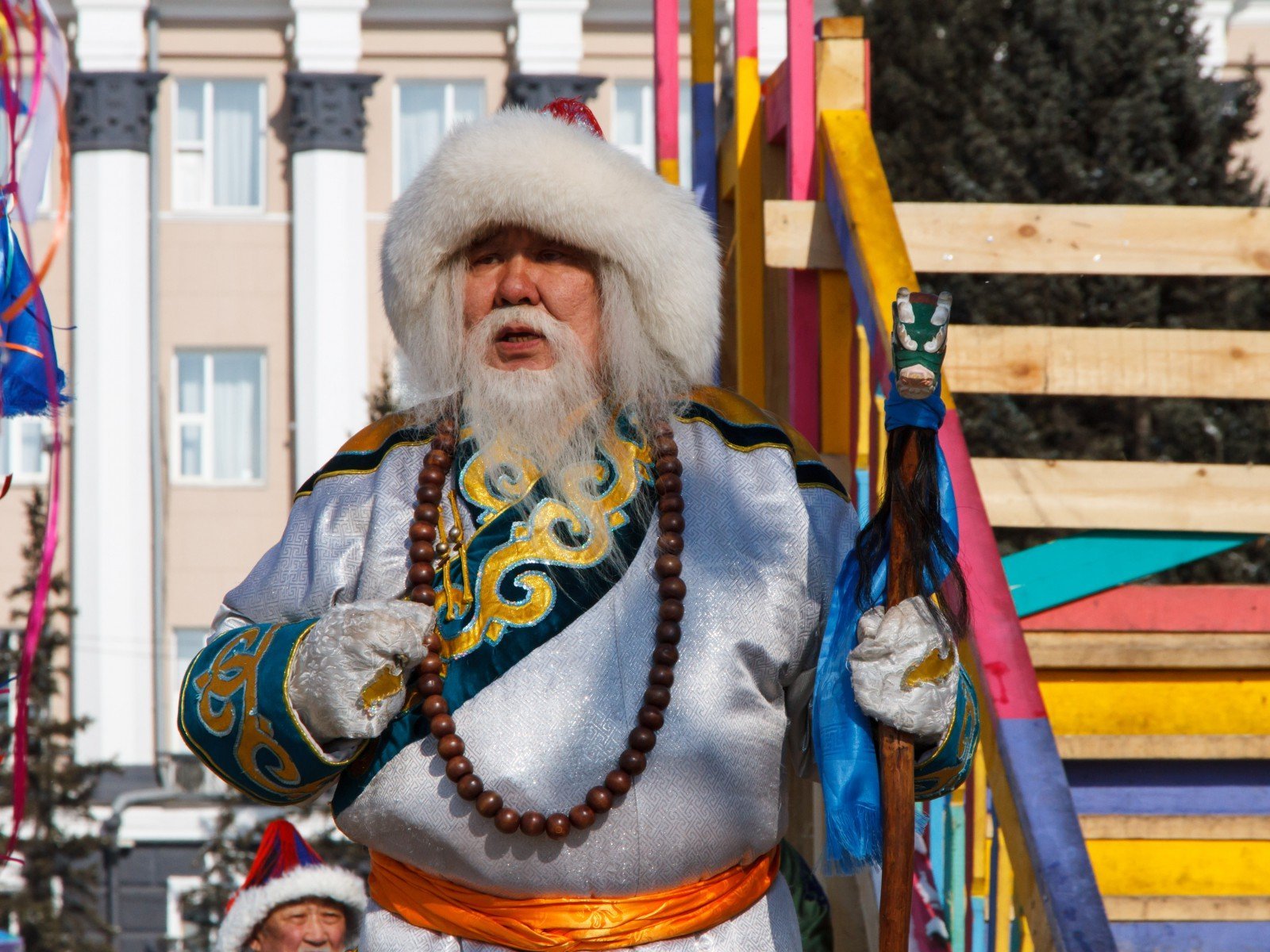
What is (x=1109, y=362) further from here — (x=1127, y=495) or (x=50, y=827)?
(x=50, y=827)

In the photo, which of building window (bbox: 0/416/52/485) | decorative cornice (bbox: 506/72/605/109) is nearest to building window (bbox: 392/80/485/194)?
decorative cornice (bbox: 506/72/605/109)

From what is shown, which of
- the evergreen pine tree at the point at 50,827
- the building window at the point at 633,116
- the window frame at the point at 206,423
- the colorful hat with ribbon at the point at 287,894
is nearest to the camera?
the colorful hat with ribbon at the point at 287,894

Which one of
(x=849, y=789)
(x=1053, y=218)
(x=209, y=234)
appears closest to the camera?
(x=849, y=789)

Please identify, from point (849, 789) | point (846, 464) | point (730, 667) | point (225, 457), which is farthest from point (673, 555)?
point (225, 457)

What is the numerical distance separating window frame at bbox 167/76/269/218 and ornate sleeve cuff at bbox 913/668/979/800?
1551cm

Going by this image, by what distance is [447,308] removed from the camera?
8.59 feet

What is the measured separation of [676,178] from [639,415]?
66.4 inches

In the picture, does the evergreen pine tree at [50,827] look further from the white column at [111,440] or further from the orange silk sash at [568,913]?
the orange silk sash at [568,913]

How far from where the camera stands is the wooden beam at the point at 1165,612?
4.28 m

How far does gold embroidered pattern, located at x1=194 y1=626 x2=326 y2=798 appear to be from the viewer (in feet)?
7.48

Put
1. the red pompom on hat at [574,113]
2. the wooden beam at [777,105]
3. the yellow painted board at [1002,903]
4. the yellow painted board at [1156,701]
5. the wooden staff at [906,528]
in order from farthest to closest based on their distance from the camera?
1. the yellow painted board at [1156,701]
2. the wooden beam at [777,105]
3. the red pompom on hat at [574,113]
4. the yellow painted board at [1002,903]
5. the wooden staff at [906,528]

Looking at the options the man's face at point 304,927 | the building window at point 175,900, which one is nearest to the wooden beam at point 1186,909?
the man's face at point 304,927

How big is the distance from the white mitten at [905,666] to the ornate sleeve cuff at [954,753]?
6 centimetres

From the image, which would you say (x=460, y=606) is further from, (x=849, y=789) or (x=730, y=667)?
(x=849, y=789)
